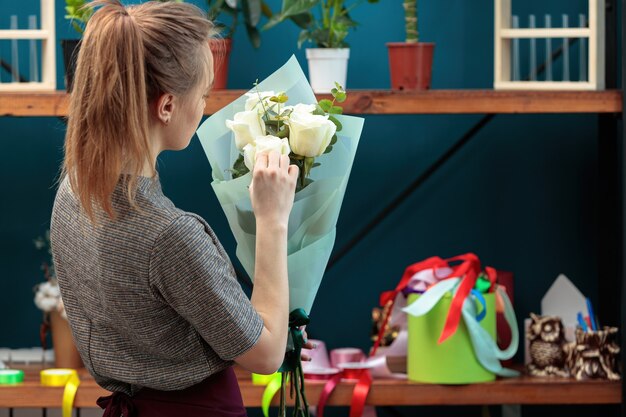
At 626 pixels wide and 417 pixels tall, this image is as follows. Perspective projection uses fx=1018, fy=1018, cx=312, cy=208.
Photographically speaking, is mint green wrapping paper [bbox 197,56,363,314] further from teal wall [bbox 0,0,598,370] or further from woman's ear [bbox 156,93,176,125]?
teal wall [bbox 0,0,598,370]

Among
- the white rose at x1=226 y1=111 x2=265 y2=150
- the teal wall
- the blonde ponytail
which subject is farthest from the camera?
the teal wall

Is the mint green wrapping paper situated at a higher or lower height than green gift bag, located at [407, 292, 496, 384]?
higher

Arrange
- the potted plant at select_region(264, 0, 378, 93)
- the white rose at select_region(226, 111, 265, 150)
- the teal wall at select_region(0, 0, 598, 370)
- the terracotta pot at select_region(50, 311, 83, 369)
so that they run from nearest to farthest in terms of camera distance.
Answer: the white rose at select_region(226, 111, 265, 150) → the potted plant at select_region(264, 0, 378, 93) → the terracotta pot at select_region(50, 311, 83, 369) → the teal wall at select_region(0, 0, 598, 370)

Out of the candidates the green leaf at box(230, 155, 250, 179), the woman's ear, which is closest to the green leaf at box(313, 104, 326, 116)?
the green leaf at box(230, 155, 250, 179)

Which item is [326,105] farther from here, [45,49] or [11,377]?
[11,377]

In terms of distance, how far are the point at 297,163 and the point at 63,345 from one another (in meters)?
1.34

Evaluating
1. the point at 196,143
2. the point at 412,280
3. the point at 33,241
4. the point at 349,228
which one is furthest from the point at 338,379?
the point at 33,241

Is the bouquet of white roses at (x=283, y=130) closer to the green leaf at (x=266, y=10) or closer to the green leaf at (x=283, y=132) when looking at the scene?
the green leaf at (x=283, y=132)

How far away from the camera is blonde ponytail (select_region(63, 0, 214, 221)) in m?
1.13

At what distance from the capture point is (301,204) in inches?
55.4

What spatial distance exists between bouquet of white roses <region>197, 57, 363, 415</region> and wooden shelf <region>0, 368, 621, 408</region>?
87 centimetres

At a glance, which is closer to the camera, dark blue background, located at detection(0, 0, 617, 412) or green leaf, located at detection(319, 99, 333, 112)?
green leaf, located at detection(319, 99, 333, 112)

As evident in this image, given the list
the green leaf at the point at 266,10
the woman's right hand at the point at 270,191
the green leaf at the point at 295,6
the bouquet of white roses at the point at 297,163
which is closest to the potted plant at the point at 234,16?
the green leaf at the point at 266,10

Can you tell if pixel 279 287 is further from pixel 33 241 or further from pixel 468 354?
pixel 33 241
